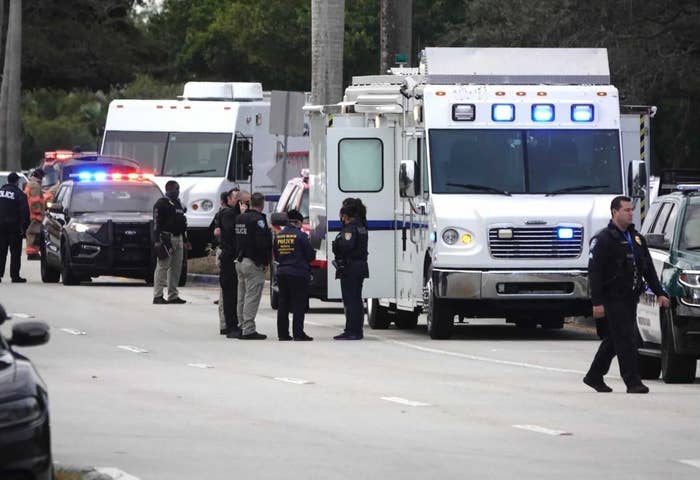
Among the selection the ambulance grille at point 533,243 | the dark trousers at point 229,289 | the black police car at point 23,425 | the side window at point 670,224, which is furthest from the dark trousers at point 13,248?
the black police car at point 23,425

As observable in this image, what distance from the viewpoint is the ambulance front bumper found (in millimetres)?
22547

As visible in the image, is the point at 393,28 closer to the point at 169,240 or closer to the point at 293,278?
the point at 169,240

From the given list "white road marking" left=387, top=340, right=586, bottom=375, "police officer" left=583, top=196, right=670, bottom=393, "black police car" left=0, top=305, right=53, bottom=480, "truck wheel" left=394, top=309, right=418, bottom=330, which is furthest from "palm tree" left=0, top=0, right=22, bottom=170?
"black police car" left=0, top=305, right=53, bottom=480

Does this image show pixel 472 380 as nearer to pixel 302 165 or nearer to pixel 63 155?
pixel 302 165

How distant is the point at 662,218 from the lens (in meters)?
18.7

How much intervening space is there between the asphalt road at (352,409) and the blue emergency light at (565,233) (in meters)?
1.24

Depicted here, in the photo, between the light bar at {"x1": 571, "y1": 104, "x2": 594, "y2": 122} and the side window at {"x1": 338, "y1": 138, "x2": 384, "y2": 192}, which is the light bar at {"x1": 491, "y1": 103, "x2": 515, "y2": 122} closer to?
the light bar at {"x1": 571, "y1": 104, "x2": 594, "y2": 122}

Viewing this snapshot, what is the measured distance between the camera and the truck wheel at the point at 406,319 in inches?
1028

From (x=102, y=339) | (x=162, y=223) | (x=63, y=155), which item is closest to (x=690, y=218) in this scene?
(x=102, y=339)

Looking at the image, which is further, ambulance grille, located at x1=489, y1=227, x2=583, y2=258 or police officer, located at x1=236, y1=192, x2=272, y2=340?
police officer, located at x1=236, y1=192, x2=272, y2=340

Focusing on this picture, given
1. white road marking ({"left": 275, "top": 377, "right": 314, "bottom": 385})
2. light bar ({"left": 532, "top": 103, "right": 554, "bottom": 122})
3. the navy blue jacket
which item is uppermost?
light bar ({"left": 532, "top": 103, "right": 554, "bottom": 122})

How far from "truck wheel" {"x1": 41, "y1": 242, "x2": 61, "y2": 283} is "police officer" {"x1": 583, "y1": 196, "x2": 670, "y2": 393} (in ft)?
61.1

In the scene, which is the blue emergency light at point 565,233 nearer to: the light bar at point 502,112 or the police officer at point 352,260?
the light bar at point 502,112

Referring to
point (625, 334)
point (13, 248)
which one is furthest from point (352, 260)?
point (13, 248)
